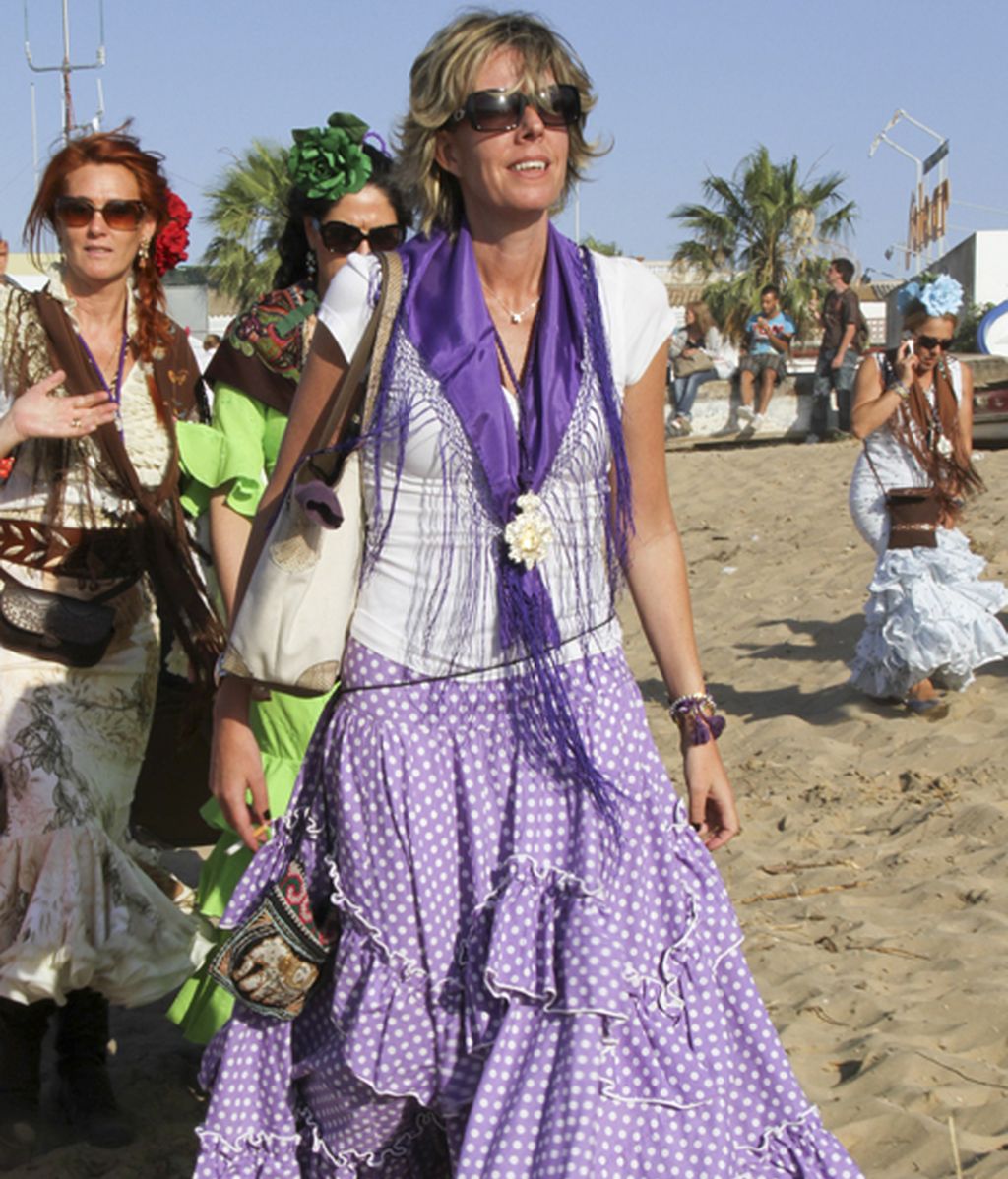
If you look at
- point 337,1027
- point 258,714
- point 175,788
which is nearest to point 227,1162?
point 337,1027

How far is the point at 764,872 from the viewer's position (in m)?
6.30

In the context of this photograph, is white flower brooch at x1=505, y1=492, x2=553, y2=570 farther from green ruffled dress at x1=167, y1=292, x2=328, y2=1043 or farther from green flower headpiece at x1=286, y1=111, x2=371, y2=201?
green flower headpiece at x1=286, y1=111, x2=371, y2=201

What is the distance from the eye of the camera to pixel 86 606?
4051 millimetres

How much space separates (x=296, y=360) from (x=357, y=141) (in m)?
0.61

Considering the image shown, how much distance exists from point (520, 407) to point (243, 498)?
4.86ft

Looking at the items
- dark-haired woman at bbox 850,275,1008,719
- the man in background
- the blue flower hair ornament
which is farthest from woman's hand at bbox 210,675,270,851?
the man in background

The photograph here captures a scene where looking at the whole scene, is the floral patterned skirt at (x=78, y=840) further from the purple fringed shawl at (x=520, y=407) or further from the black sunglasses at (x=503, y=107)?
the black sunglasses at (x=503, y=107)

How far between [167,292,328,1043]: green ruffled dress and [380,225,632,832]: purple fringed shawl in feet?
4.52

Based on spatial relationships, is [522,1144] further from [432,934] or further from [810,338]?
[810,338]

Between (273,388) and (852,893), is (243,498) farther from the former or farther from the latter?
(852,893)

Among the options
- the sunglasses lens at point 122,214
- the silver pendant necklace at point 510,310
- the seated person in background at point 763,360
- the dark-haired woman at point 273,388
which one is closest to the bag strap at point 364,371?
the silver pendant necklace at point 510,310

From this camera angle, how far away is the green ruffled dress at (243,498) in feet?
13.5

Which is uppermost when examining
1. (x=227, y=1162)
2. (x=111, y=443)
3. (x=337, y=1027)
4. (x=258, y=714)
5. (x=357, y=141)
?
(x=357, y=141)

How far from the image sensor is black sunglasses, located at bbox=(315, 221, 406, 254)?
425 centimetres
